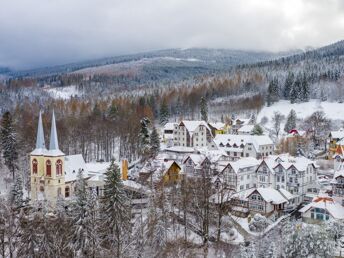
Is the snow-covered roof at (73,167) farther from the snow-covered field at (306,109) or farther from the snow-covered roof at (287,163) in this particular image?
the snow-covered field at (306,109)

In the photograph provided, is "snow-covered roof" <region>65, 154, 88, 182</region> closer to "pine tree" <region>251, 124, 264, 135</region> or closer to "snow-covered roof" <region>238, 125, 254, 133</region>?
"pine tree" <region>251, 124, 264, 135</region>

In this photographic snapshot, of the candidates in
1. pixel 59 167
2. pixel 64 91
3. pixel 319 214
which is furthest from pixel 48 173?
pixel 64 91

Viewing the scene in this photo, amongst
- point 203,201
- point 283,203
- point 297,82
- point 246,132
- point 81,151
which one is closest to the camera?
point 203,201

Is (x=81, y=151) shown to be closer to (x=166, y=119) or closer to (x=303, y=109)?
(x=166, y=119)

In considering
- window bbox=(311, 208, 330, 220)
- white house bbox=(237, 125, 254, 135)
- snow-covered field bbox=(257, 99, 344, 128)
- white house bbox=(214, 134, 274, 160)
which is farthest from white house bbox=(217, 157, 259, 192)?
snow-covered field bbox=(257, 99, 344, 128)

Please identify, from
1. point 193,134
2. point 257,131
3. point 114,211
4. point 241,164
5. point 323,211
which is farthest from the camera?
point 257,131

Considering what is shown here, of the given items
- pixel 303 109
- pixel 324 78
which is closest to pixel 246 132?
pixel 303 109

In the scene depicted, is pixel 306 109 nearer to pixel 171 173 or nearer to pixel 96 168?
pixel 171 173
